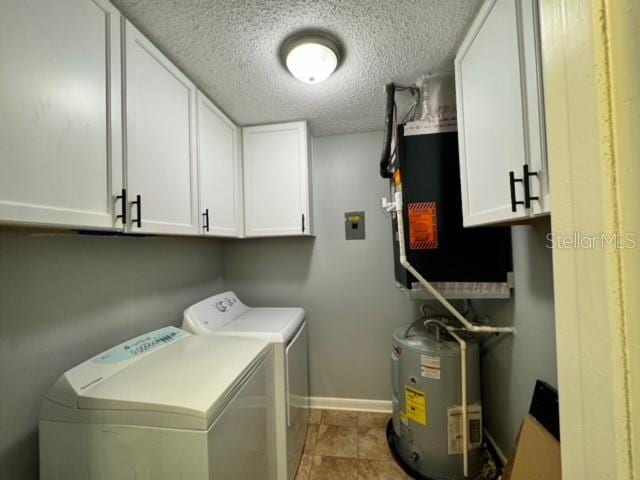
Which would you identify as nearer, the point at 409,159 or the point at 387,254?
the point at 409,159

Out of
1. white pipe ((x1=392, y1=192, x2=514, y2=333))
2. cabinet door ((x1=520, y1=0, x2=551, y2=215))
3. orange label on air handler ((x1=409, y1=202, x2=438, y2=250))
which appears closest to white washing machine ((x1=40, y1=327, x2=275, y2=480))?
white pipe ((x1=392, y1=192, x2=514, y2=333))

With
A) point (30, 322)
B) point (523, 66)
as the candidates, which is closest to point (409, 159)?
point (523, 66)

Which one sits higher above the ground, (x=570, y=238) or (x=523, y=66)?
(x=523, y=66)

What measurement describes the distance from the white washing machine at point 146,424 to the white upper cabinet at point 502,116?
121 cm

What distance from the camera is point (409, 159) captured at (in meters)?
1.46

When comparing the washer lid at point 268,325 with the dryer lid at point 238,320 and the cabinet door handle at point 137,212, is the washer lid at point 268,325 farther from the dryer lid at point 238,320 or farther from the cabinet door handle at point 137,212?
the cabinet door handle at point 137,212

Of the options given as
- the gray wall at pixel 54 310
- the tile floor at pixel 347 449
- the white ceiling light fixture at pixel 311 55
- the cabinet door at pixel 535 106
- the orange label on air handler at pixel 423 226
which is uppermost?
the white ceiling light fixture at pixel 311 55

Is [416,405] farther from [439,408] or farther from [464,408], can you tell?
[464,408]

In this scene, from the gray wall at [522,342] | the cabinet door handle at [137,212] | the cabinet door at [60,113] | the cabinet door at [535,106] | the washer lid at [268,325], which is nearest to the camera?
the cabinet door at [60,113]

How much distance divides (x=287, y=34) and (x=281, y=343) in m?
1.54

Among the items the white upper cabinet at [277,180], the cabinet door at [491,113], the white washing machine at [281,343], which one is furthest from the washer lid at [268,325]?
the cabinet door at [491,113]

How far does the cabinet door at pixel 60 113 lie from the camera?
2.14ft

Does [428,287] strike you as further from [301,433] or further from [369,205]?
[301,433]

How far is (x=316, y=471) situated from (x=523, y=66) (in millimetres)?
2272
